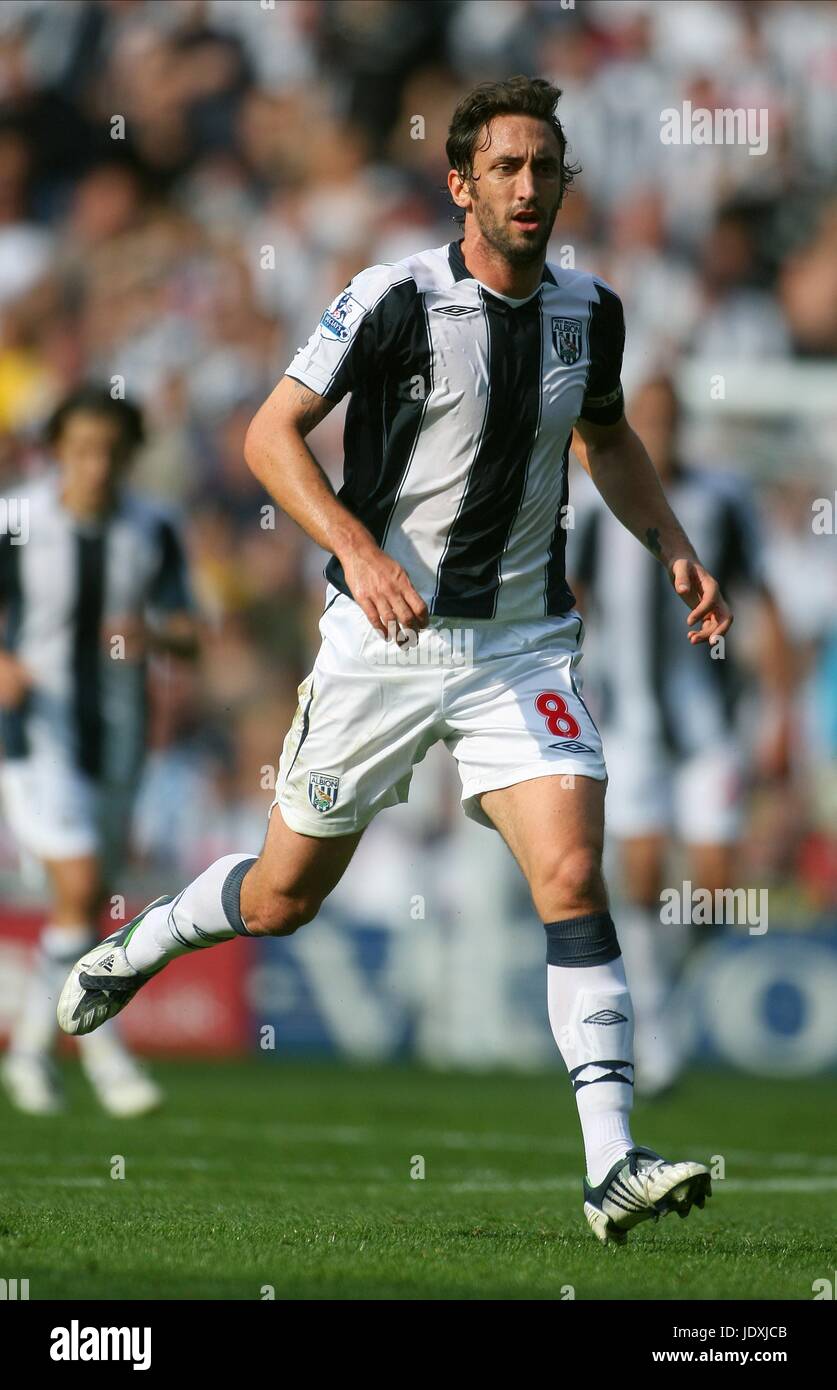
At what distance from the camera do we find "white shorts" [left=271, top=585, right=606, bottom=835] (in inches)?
198

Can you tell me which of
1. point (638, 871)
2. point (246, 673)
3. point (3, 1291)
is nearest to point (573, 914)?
point (3, 1291)

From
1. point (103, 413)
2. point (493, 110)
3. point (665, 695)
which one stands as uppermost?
point (103, 413)

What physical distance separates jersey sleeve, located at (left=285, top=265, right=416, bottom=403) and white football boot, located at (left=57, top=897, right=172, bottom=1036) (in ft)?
5.32

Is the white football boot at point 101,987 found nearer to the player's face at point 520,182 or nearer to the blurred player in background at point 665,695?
the player's face at point 520,182

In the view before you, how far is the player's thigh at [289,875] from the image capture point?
521cm

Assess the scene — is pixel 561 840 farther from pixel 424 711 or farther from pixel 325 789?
pixel 325 789

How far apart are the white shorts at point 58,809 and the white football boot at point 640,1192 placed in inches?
183

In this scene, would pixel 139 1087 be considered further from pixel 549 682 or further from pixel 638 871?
pixel 549 682

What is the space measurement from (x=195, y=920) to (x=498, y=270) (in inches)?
74.3

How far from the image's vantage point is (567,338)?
5.15 m

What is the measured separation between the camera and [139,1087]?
27.3ft

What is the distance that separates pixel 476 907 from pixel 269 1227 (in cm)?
691

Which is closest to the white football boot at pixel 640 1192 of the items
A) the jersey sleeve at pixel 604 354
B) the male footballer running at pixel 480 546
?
the male footballer running at pixel 480 546

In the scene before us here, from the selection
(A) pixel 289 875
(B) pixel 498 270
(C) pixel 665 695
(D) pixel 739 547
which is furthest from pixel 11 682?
(B) pixel 498 270
